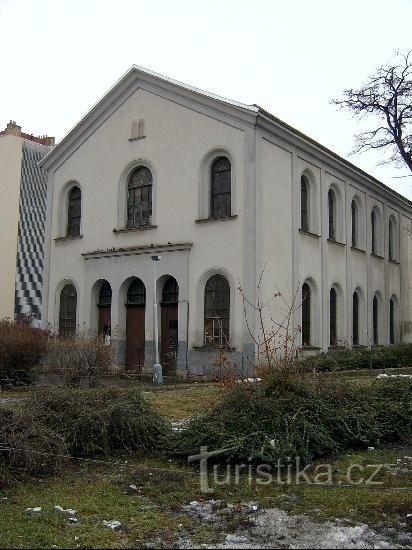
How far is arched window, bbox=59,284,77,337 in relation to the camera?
26.2 meters

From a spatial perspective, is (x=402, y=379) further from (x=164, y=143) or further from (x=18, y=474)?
(x=164, y=143)

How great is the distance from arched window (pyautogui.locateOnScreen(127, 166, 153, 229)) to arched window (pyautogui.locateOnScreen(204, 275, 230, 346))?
13.1 feet

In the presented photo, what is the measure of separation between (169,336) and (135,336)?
1744 mm

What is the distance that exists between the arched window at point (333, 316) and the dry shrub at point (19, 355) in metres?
12.9

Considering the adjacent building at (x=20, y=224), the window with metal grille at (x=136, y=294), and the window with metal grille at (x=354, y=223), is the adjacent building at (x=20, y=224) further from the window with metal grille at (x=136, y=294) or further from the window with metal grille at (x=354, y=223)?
the window with metal grille at (x=354, y=223)

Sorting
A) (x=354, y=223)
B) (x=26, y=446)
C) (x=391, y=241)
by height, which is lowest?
(x=26, y=446)

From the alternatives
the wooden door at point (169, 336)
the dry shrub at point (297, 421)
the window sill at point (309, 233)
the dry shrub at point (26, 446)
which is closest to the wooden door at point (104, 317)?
the wooden door at point (169, 336)

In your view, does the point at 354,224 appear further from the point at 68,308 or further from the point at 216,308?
the point at 68,308

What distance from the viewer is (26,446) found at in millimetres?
7719

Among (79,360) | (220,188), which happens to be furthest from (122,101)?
(79,360)

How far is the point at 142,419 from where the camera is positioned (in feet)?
31.2

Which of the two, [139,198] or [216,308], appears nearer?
[216,308]

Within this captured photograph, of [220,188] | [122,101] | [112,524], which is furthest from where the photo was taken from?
[122,101]

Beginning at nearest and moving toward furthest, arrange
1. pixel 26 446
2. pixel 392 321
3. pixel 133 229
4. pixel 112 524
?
pixel 112 524
pixel 26 446
pixel 133 229
pixel 392 321
